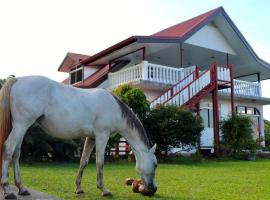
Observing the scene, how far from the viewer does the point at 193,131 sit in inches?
558

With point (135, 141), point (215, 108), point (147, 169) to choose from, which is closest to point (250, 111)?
point (215, 108)

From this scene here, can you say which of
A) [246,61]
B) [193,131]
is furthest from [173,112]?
[246,61]

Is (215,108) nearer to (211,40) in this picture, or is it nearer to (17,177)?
(211,40)

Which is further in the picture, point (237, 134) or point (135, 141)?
point (237, 134)

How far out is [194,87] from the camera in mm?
17359

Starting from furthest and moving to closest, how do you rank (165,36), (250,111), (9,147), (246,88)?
(250,111)
(246,88)
(165,36)
(9,147)

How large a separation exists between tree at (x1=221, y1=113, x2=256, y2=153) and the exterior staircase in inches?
73.8

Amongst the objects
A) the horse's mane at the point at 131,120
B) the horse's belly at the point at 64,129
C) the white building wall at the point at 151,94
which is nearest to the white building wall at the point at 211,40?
the white building wall at the point at 151,94

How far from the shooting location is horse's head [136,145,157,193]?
573 centimetres

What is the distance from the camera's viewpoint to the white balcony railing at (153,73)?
18156mm

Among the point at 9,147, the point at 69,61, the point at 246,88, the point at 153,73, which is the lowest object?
the point at 9,147

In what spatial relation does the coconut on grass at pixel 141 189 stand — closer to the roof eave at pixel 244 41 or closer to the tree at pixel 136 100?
the tree at pixel 136 100

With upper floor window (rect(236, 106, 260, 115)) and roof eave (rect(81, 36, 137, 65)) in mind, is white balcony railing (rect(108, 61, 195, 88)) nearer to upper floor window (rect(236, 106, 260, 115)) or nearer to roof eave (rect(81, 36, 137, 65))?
roof eave (rect(81, 36, 137, 65))

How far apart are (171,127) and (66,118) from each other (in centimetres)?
903
